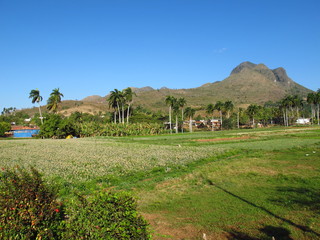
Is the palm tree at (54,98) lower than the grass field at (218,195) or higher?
higher

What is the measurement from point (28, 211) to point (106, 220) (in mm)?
1629

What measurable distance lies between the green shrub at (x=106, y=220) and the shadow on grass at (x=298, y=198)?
8.95 m

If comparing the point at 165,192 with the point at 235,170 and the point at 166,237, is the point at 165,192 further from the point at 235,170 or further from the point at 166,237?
the point at 235,170

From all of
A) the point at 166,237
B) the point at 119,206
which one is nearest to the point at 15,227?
the point at 119,206

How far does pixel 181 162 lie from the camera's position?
1033 inches

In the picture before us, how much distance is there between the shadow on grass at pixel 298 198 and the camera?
456 inches

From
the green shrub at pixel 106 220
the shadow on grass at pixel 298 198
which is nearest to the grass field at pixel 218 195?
the shadow on grass at pixel 298 198

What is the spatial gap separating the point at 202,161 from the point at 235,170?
22.3 ft

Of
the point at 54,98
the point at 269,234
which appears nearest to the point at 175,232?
the point at 269,234

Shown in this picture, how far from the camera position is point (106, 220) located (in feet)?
18.2

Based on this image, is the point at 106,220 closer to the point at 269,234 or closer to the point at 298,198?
the point at 269,234

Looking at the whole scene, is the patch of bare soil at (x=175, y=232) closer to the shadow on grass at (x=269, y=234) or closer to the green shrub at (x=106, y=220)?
the shadow on grass at (x=269, y=234)

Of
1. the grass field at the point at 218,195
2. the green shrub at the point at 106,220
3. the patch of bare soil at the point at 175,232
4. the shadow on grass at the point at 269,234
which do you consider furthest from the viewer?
the grass field at the point at 218,195

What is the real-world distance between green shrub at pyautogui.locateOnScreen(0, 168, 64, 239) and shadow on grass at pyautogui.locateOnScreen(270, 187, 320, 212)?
10210mm
